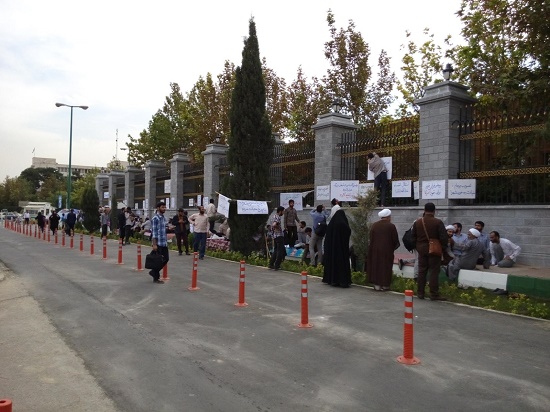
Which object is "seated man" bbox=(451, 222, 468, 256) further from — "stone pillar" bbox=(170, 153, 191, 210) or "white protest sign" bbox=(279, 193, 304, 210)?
"stone pillar" bbox=(170, 153, 191, 210)

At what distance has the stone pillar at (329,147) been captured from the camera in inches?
688

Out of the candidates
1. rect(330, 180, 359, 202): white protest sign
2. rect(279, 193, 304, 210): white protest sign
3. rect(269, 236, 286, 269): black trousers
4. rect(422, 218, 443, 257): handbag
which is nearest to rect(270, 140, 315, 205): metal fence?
rect(279, 193, 304, 210): white protest sign

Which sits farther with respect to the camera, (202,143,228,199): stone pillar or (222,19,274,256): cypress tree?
(202,143,228,199): stone pillar

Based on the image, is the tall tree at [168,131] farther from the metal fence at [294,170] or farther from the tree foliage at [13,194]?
the tree foliage at [13,194]

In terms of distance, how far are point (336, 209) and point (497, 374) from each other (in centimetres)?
659

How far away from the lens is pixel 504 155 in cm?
1273

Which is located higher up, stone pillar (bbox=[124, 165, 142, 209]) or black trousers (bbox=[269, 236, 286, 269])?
stone pillar (bbox=[124, 165, 142, 209])

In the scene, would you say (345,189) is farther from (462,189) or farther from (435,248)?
(435,248)

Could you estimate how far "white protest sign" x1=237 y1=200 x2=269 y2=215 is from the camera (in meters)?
16.5

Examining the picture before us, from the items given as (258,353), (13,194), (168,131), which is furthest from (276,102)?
(13,194)

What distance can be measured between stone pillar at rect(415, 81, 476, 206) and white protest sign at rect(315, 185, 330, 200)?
13.1 feet

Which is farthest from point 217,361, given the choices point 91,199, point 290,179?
point 91,199

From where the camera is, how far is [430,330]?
24.2 feet

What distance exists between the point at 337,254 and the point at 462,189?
442cm
